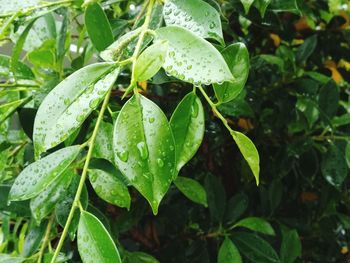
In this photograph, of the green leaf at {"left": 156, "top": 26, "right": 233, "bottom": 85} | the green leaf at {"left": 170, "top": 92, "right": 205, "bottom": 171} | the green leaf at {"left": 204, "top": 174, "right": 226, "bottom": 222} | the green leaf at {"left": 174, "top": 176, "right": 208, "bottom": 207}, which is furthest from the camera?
the green leaf at {"left": 204, "top": 174, "right": 226, "bottom": 222}

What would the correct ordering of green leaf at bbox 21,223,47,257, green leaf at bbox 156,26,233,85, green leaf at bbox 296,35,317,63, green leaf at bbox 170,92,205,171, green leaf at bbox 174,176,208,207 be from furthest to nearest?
green leaf at bbox 296,35,317,63, green leaf at bbox 174,176,208,207, green leaf at bbox 21,223,47,257, green leaf at bbox 170,92,205,171, green leaf at bbox 156,26,233,85

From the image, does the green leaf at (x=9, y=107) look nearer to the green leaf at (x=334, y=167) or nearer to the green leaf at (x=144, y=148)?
the green leaf at (x=144, y=148)

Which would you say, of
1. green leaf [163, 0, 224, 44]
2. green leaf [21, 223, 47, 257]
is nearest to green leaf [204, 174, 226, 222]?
green leaf [21, 223, 47, 257]

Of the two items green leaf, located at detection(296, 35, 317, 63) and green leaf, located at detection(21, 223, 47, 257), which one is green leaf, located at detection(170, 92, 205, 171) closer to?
green leaf, located at detection(21, 223, 47, 257)

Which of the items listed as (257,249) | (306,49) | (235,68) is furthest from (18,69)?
(306,49)

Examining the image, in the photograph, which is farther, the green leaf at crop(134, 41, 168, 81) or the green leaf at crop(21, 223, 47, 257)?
the green leaf at crop(21, 223, 47, 257)

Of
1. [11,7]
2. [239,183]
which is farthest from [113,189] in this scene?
[239,183]

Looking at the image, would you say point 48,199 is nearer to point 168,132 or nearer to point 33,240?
point 33,240
